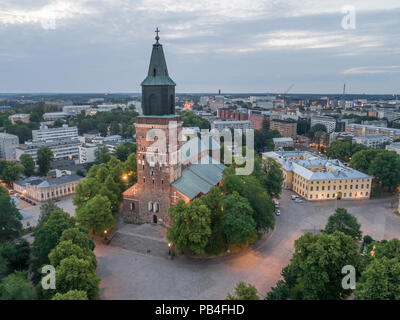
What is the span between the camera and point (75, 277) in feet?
90.5

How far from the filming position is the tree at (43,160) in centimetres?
9025

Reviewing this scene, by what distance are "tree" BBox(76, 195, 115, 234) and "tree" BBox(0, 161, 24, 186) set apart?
1823 inches

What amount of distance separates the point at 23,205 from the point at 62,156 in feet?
162

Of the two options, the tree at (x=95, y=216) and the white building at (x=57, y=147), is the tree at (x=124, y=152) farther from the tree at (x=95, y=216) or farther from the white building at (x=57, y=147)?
the tree at (x=95, y=216)

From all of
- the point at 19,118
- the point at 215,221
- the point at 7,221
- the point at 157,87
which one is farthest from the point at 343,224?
the point at 19,118

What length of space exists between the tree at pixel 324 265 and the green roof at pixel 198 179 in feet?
68.4

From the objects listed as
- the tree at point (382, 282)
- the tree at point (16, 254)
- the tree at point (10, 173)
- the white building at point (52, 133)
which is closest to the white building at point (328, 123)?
the white building at point (52, 133)

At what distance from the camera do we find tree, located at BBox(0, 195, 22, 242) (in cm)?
4334

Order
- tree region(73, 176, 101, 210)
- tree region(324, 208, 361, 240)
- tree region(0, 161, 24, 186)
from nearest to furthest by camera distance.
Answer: tree region(324, 208, 361, 240), tree region(73, 176, 101, 210), tree region(0, 161, 24, 186)

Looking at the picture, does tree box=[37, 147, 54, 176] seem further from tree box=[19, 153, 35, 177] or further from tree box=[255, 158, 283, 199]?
tree box=[255, 158, 283, 199]

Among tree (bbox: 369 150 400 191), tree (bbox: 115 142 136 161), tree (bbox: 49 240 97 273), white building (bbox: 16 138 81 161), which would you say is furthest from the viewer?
white building (bbox: 16 138 81 161)

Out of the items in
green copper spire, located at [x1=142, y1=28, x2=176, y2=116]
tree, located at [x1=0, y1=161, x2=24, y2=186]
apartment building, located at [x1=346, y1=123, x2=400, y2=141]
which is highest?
green copper spire, located at [x1=142, y1=28, x2=176, y2=116]

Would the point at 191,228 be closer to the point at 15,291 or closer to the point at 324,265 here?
the point at 324,265

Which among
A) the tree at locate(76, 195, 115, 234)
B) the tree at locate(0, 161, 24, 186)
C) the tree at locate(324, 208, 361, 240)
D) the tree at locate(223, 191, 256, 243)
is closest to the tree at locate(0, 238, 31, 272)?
the tree at locate(76, 195, 115, 234)
